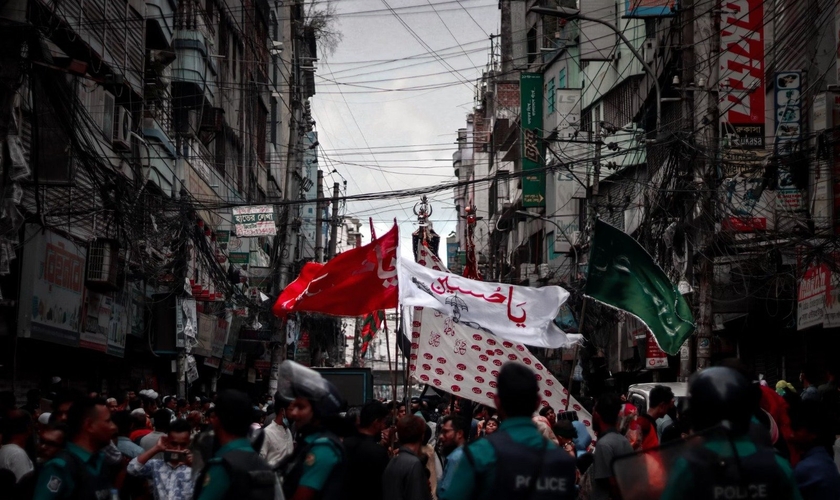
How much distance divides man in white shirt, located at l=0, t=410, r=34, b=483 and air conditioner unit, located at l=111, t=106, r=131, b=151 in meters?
13.8

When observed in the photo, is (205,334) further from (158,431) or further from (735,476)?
(735,476)

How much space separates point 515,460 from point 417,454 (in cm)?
322

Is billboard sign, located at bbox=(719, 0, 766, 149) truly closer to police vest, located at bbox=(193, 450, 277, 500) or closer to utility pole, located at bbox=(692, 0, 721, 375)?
utility pole, located at bbox=(692, 0, 721, 375)

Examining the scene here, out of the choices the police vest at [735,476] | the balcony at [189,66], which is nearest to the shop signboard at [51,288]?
the balcony at [189,66]

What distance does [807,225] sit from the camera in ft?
61.2

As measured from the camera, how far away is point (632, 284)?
11375 mm

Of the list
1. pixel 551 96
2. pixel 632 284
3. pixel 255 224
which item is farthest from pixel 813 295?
pixel 551 96

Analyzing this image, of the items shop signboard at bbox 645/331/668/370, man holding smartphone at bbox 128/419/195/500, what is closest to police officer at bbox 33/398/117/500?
man holding smartphone at bbox 128/419/195/500

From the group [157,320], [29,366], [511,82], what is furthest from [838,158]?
[511,82]

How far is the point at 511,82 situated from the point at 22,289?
52382 millimetres

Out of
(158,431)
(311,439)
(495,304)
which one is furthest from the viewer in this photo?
(495,304)

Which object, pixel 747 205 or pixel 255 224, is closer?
pixel 747 205

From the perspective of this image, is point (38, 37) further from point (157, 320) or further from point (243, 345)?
point (243, 345)

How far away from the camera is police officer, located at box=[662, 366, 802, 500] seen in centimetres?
448
